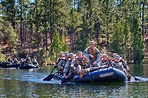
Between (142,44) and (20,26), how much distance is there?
79.0 feet

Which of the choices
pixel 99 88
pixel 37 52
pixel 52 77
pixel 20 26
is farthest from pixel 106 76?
pixel 20 26

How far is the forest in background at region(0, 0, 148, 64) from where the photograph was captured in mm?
77625

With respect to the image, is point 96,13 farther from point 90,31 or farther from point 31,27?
point 31,27

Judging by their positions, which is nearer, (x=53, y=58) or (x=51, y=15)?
(x=53, y=58)

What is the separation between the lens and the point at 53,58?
74375 millimetres

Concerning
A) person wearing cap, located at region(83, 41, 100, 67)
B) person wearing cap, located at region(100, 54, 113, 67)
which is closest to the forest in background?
person wearing cap, located at region(100, 54, 113, 67)

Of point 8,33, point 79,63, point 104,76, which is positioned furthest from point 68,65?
point 8,33

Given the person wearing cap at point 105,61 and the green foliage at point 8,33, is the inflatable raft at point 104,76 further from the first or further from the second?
the green foliage at point 8,33

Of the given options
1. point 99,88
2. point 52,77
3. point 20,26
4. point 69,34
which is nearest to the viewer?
point 99,88

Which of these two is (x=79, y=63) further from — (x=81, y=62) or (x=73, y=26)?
(x=73, y=26)

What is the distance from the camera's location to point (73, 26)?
81.6 meters

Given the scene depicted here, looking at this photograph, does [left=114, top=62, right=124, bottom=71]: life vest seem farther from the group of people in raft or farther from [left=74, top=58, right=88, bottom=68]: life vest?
[left=74, top=58, right=88, bottom=68]: life vest

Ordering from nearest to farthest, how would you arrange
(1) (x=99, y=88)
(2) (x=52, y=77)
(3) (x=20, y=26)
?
(1) (x=99, y=88) → (2) (x=52, y=77) → (3) (x=20, y=26)

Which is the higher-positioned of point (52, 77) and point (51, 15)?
point (51, 15)
